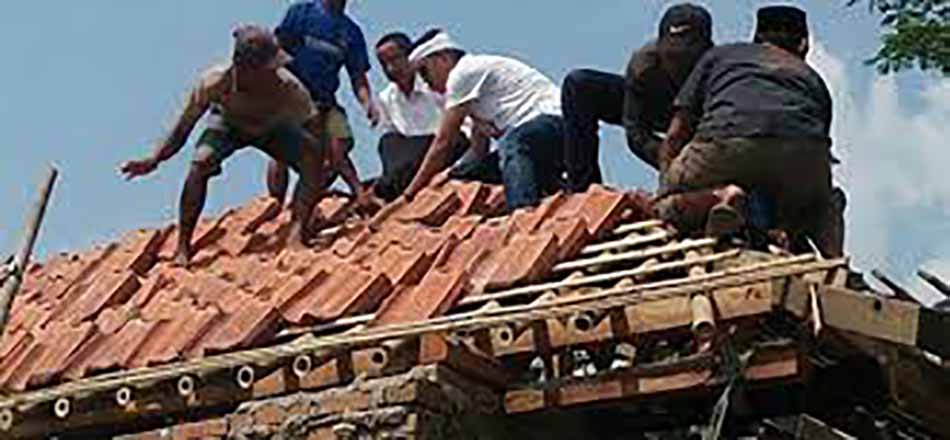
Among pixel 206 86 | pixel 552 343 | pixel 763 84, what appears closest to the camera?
pixel 552 343

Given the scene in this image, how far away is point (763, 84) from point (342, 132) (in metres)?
3.99

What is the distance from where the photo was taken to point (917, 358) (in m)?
8.62

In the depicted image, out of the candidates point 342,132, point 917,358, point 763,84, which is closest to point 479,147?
point 342,132

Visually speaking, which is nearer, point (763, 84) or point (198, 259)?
point (763, 84)

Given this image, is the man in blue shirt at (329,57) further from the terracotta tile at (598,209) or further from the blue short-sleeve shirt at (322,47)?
the terracotta tile at (598,209)

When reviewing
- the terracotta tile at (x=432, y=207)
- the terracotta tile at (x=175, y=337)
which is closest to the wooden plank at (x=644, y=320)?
the terracotta tile at (x=175, y=337)

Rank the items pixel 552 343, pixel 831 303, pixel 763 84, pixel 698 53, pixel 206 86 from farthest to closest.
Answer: pixel 206 86 → pixel 698 53 → pixel 763 84 → pixel 552 343 → pixel 831 303

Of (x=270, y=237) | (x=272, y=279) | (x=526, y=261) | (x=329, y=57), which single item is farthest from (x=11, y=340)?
(x=329, y=57)

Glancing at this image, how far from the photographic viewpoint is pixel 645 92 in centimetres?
1056

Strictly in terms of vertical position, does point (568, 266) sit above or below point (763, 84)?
below

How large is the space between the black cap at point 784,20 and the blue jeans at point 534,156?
1629 mm

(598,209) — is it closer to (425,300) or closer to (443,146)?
(425,300)

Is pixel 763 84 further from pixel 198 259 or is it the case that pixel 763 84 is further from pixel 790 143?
pixel 198 259

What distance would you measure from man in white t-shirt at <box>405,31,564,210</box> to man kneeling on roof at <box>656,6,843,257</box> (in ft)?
5.57
